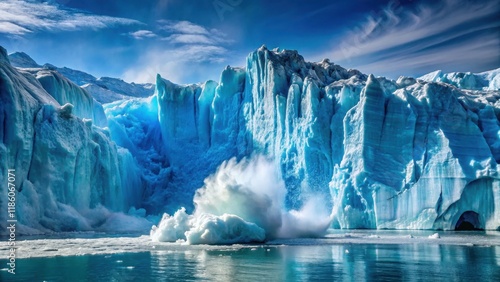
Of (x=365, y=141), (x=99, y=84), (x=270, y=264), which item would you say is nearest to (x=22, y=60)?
(x=99, y=84)

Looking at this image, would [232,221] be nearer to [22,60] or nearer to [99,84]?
[22,60]

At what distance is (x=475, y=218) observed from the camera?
2820 centimetres

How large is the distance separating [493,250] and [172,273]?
9863mm

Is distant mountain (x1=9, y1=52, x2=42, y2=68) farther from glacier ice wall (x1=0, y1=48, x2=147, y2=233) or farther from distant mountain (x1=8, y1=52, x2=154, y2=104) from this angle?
glacier ice wall (x1=0, y1=48, x2=147, y2=233)

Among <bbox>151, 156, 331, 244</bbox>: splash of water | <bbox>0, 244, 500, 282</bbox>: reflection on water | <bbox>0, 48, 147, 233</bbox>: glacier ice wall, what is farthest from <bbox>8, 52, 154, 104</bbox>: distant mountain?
<bbox>0, 244, 500, 282</bbox>: reflection on water

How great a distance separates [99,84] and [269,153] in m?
25.7

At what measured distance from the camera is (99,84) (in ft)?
177

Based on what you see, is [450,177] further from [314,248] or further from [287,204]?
[314,248]

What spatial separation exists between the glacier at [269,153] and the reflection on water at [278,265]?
4145 millimetres

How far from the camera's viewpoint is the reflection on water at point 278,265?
32.6 ft

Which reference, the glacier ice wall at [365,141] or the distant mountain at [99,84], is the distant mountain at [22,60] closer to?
the distant mountain at [99,84]

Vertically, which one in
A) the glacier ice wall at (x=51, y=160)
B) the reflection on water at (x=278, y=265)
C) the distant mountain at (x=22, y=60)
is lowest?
the reflection on water at (x=278, y=265)

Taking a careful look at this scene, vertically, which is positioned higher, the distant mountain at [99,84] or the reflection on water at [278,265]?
the distant mountain at [99,84]

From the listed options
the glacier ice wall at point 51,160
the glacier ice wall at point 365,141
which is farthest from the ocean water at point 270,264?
the glacier ice wall at point 365,141
